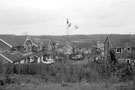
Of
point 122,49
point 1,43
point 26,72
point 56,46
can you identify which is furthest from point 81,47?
point 26,72

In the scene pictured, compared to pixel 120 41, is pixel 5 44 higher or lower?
lower

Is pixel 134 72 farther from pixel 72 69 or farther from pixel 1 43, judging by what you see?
pixel 1 43

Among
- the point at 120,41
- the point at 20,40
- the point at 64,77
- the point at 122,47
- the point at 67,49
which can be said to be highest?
the point at 20,40

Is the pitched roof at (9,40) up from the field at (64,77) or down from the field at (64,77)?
up

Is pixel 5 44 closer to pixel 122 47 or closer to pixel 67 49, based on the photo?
pixel 67 49

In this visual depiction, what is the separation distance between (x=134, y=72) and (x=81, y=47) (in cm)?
3361

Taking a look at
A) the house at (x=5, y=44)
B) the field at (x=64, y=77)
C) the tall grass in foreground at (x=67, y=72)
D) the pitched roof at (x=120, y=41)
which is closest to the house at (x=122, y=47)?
the pitched roof at (x=120, y=41)

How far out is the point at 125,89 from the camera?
25.6ft

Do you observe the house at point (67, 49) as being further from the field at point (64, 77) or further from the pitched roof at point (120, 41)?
the field at point (64, 77)

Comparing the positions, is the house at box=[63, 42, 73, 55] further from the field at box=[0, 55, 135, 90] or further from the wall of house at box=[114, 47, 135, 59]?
the field at box=[0, 55, 135, 90]

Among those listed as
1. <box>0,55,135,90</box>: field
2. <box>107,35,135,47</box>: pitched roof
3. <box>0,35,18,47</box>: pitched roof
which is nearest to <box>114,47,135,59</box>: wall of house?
<box>107,35,135,47</box>: pitched roof

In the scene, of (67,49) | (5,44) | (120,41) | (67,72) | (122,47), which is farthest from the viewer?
(67,49)

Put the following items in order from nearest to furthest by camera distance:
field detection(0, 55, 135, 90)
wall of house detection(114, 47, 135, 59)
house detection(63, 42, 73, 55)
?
field detection(0, 55, 135, 90) → wall of house detection(114, 47, 135, 59) → house detection(63, 42, 73, 55)

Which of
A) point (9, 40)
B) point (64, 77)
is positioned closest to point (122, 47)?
point (64, 77)
